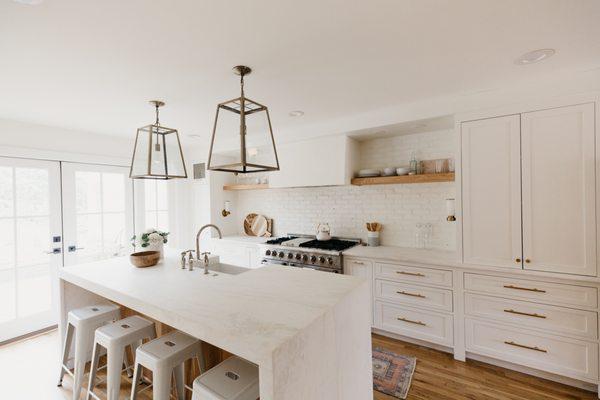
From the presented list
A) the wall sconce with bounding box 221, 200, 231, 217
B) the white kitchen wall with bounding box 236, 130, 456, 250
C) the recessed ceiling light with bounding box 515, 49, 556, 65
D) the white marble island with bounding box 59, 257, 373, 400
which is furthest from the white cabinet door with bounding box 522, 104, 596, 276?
the wall sconce with bounding box 221, 200, 231, 217

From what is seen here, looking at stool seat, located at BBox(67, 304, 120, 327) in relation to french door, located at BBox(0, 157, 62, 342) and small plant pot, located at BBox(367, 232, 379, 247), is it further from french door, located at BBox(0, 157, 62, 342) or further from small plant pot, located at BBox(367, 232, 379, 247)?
small plant pot, located at BBox(367, 232, 379, 247)

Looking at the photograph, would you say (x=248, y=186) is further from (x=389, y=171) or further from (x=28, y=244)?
(x=28, y=244)

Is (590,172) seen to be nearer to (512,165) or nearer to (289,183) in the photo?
(512,165)

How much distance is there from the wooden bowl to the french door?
185 cm

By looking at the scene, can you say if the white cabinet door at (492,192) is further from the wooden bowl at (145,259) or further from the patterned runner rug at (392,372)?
the wooden bowl at (145,259)

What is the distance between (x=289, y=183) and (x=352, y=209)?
960 millimetres

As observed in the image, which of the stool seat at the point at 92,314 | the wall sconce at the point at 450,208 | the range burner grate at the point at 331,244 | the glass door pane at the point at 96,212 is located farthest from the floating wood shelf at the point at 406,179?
the glass door pane at the point at 96,212

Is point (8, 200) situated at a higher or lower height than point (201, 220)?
higher

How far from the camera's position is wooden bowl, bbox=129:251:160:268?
2.41m

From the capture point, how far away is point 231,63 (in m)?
1.93

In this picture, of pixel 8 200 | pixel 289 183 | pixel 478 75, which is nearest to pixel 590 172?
pixel 478 75

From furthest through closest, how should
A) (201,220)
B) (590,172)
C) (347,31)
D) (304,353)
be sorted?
(201,220) < (590,172) < (347,31) < (304,353)

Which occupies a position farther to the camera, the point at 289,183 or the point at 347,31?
the point at 289,183

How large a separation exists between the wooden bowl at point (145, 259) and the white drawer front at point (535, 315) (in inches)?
114
